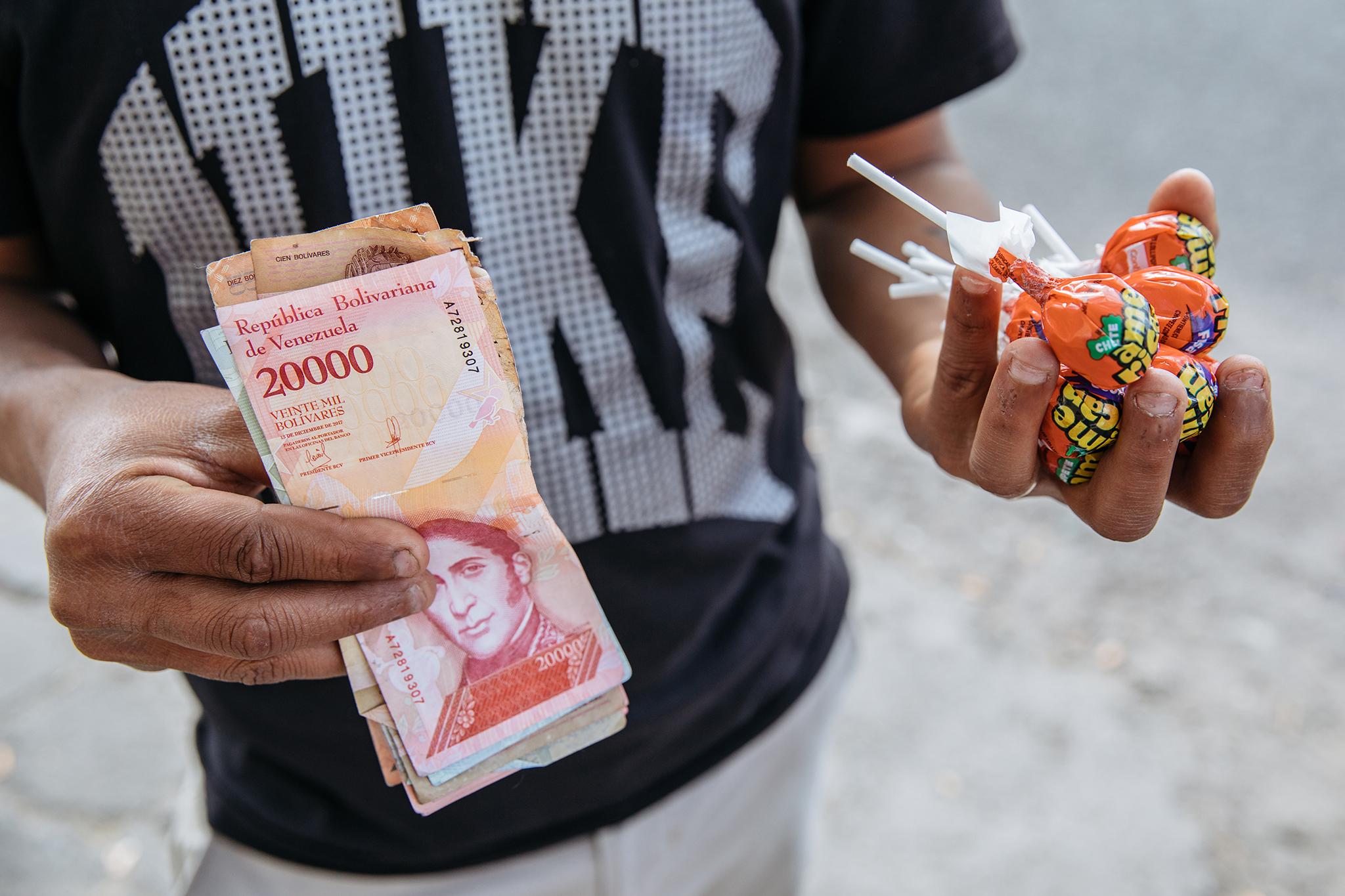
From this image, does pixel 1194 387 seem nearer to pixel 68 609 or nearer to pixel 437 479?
pixel 437 479

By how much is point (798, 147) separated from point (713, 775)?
0.74 metres

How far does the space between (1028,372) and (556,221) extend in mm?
426

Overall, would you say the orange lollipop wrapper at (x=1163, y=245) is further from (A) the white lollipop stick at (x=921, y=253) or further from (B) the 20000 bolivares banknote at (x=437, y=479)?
(B) the 20000 bolivares banknote at (x=437, y=479)

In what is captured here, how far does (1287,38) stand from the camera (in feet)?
14.4

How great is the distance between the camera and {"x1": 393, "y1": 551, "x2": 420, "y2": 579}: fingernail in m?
0.69

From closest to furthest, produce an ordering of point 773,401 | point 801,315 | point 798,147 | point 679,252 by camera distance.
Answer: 1. point 679,252
2. point 773,401
3. point 798,147
4. point 801,315

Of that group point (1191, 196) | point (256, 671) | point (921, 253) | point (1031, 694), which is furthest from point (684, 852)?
point (1031, 694)

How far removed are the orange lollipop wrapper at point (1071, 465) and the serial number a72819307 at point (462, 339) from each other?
435 mm

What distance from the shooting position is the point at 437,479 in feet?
2.49

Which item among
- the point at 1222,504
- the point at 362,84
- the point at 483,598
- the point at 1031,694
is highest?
the point at 362,84

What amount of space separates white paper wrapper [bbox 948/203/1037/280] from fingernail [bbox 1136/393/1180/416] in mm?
138

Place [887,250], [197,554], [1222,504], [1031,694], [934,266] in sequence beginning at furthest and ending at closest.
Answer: [1031,694] < [887,250] < [934,266] < [1222,504] < [197,554]

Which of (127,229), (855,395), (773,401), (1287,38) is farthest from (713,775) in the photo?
(1287,38)

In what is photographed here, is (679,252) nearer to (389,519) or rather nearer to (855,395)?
(389,519)
